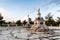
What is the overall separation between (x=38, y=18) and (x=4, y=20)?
32.4 metres

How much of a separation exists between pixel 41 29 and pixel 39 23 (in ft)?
4.68

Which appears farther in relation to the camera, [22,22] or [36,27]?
[22,22]

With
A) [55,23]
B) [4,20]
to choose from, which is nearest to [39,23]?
[55,23]

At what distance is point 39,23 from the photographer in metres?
23.5

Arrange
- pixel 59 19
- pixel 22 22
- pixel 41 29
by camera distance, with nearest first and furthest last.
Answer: pixel 41 29 < pixel 59 19 < pixel 22 22

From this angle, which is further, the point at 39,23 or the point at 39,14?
the point at 39,14

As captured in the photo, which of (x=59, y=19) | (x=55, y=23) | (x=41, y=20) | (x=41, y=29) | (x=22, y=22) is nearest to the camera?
(x=41, y=29)

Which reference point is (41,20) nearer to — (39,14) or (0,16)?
(39,14)

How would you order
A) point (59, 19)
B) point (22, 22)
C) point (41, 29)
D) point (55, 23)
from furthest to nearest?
point (22, 22), point (59, 19), point (55, 23), point (41, 29)

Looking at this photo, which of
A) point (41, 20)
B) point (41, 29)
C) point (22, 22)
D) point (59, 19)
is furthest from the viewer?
point (22, 22)

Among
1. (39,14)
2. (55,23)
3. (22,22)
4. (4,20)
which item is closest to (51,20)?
(55,23)

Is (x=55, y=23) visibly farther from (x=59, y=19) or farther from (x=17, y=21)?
(x=17, y=21)

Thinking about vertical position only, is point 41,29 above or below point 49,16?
below

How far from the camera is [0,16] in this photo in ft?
176
